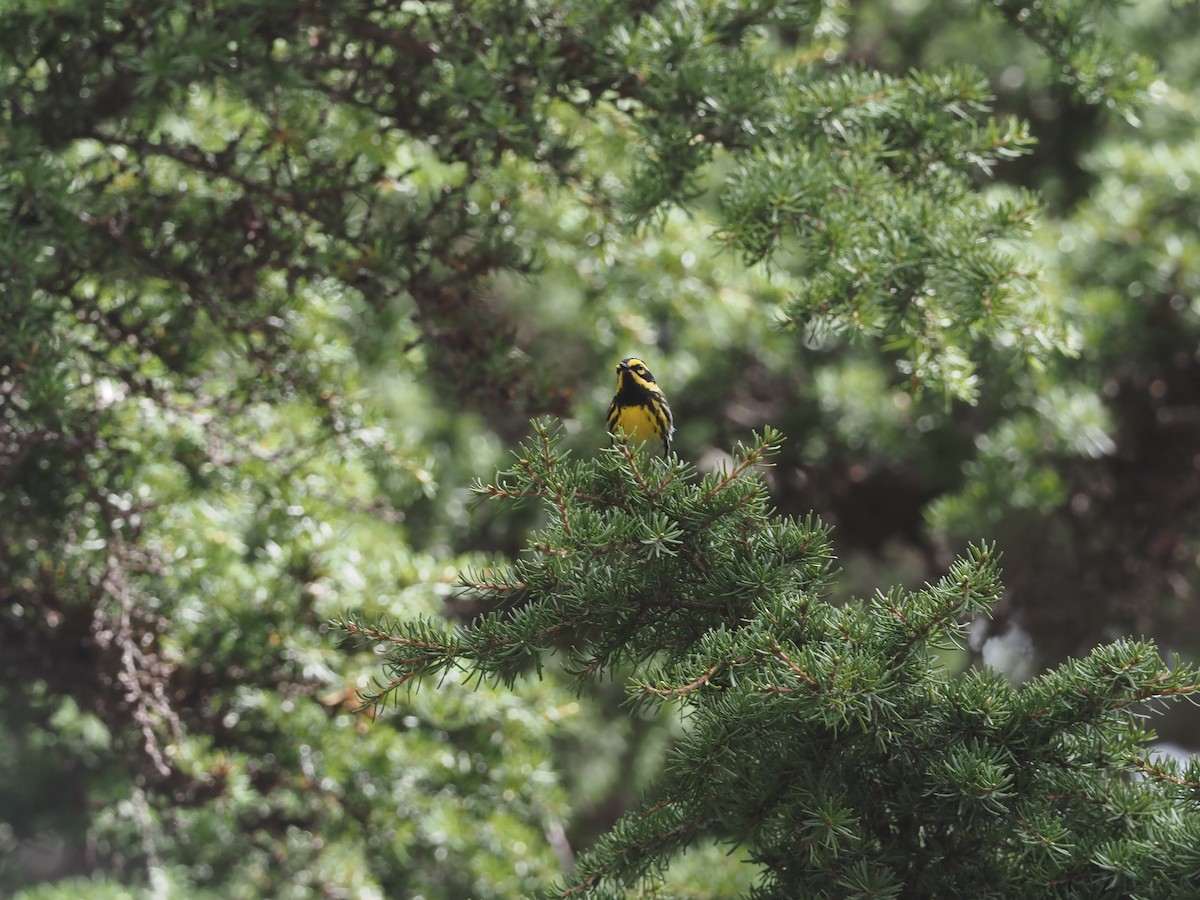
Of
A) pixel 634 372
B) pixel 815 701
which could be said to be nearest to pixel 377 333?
pixel 634 372

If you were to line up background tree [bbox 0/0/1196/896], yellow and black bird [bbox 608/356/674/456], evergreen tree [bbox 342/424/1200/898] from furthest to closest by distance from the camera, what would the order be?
yellow and black bird [bbox 608/356/674/456] < background tree [bbox 0/0/1196/896] < evergreen tree [bbox 342/424/1200/898]

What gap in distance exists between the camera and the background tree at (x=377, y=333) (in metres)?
2.48

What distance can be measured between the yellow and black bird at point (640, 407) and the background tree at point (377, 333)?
1.07ft

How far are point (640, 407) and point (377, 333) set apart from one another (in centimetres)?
188

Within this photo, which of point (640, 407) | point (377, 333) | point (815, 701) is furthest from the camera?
point (377, 333)

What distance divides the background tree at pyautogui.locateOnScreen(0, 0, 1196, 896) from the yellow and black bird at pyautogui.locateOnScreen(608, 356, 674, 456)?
0.33 metres

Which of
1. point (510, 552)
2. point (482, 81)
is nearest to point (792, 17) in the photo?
point (482, 81)

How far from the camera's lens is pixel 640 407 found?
10.7ft

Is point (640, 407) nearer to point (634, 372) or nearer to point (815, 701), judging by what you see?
point (634, 372)

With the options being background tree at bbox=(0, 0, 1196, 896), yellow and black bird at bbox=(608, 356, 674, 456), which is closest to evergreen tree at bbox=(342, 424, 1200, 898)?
background tree at bbox=(0, 0, 1196, 896)

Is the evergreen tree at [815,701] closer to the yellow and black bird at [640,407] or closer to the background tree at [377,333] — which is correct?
the background tree at [377,333]

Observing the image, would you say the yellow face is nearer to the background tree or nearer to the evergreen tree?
the background tree

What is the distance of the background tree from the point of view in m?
2.48

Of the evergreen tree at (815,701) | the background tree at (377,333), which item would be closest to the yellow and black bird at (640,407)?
the background tree at (377,333)
